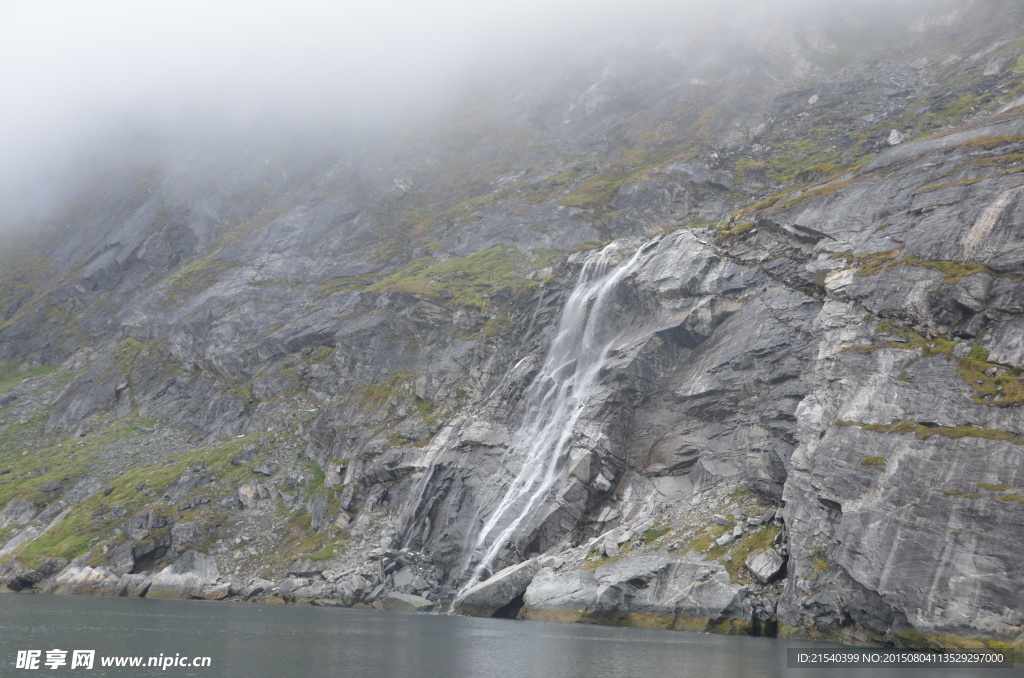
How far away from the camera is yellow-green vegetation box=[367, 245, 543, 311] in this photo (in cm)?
10900

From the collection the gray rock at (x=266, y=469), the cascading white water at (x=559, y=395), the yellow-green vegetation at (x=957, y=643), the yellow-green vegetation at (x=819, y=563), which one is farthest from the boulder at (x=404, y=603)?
the yellow-green vegetation at (x=957, y=643)

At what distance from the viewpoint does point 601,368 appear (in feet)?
250

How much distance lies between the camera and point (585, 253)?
101 metres

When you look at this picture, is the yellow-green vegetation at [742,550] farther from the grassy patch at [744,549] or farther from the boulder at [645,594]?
the boulder at [645,594]

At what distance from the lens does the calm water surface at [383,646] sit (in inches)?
1348

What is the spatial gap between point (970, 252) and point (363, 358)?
7942 cm

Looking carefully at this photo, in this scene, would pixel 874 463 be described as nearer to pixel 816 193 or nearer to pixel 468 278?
pixel 816 193

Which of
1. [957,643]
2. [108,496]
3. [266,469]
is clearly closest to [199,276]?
[108,496]

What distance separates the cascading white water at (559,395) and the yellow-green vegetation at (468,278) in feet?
57.2

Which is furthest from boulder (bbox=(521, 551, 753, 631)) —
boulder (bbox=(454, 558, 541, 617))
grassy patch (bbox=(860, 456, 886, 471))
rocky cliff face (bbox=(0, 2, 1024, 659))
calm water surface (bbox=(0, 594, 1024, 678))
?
grassy patch (bbox=(860, 456, 886, 471))

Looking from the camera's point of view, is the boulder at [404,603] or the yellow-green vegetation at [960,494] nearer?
the yellow-green vegetation at [960,494]

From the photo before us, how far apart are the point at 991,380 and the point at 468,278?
264ft

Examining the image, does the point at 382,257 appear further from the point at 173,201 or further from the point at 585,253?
the point at 173,201

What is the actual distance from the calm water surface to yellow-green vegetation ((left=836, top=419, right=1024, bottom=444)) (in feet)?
47.2
